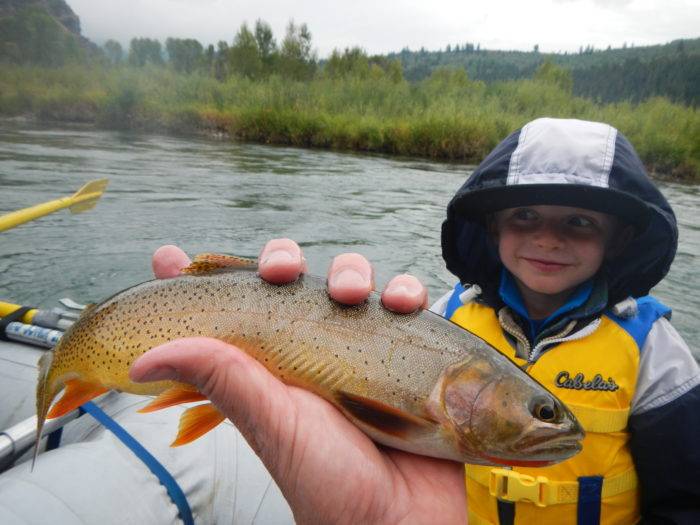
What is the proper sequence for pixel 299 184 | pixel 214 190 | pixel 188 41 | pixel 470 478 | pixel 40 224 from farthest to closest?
pixel 188 41
pixel 299 184
pixel 214 190
pixel 40 224
pixel 470 478

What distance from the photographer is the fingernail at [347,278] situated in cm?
168

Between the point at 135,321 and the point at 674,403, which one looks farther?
the point at 674,403

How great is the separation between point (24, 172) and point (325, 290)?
1235 cm

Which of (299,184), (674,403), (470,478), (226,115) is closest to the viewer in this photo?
→ (674,403)

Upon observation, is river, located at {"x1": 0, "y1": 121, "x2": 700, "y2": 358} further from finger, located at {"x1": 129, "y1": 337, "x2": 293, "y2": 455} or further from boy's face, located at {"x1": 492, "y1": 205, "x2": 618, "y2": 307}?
finger, located at {"x1": 129, "y1": 337, "x2": 293, "y2": 455}

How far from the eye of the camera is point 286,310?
173cm

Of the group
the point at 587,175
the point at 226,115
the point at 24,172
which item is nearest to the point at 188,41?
the point at 226,115

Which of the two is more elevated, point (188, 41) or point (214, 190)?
point (188, 41)

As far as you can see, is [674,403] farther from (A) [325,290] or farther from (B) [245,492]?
(B) [245,492]

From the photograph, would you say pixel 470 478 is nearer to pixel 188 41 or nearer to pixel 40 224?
pixel 40 224

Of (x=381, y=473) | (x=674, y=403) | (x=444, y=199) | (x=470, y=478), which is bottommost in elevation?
(x=444, y=199)

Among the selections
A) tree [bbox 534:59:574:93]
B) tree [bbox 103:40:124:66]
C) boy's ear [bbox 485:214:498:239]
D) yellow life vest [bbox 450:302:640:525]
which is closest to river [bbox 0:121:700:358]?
boy's ear [bbox 485:214:498:239]

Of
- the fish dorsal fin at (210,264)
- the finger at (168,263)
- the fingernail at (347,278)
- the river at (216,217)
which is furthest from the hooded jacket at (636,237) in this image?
the river at (216,217)

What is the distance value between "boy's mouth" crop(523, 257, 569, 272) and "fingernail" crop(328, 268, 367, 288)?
144cm
